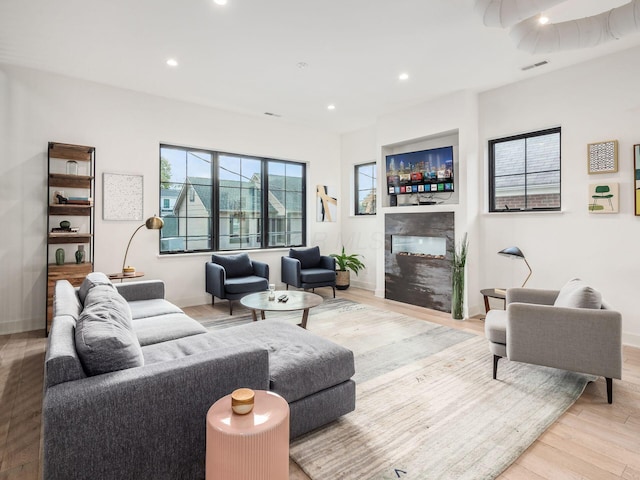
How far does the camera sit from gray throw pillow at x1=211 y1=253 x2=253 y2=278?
17.3 feet

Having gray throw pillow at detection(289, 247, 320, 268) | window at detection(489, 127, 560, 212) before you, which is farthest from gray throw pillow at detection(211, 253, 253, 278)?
window at detection(489, 127, 560, 212)

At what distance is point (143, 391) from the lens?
150cm

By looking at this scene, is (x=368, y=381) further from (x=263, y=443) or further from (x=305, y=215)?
(x=305, y=215)

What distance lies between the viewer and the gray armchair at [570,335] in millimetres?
2430

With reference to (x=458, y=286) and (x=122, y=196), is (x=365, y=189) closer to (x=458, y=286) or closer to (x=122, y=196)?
(x=458, y=286)

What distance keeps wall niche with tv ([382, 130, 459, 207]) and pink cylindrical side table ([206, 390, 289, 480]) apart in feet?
14.4

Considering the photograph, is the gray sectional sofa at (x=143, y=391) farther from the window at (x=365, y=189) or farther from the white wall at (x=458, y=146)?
the window at (x=365, y=189)

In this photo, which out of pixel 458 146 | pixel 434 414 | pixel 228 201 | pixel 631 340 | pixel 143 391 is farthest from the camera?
pixel 228 201

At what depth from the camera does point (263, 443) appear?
1.32 metres

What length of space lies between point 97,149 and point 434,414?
4749 mm

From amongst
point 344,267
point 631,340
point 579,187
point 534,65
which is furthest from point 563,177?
point 344,267

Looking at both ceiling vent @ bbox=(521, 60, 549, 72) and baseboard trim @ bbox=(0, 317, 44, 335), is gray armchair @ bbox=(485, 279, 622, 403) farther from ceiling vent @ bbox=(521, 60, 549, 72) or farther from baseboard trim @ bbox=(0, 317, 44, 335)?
baseboard trim @ bbox=(0, 317, 44, 335)

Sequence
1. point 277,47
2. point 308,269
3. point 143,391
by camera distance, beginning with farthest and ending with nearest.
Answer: point 308,269, point 277,47, point 143,391

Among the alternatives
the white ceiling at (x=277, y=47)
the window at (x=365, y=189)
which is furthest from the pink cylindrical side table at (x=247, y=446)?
the window at (x=365, y=189)
